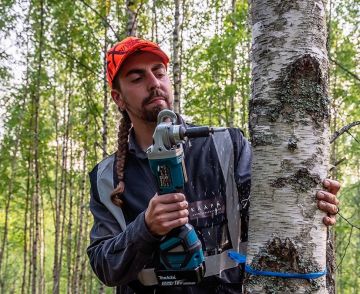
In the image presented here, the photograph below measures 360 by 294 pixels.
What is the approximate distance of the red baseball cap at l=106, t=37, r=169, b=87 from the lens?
2.24 metres

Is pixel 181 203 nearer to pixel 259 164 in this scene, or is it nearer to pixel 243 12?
pixel 259 164

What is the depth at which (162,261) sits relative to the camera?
5.74 feet

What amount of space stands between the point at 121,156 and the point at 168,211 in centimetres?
64

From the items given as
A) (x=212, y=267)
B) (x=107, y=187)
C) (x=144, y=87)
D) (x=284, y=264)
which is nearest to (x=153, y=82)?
(x=144, y=87)

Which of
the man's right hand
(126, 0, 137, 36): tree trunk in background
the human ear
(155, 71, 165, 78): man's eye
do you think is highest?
(126, 0, 137, 36): tree trunk in background

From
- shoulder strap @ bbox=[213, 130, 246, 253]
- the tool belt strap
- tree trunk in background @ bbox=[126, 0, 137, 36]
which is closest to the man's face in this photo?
shoulder strap @ bbox=[213, 130, 246, 253]

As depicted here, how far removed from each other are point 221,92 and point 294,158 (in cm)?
1080

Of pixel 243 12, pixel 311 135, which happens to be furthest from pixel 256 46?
pixel 243 12

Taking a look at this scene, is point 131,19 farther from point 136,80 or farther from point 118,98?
point 136,80

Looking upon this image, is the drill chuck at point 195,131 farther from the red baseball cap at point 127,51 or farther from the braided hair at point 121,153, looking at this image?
the red baseball cap at point 127,51

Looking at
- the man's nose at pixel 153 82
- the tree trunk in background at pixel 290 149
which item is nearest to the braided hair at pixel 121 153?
the man's nose at pixel 153 82

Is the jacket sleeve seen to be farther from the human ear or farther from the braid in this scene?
the human ear

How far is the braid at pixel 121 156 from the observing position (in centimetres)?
199

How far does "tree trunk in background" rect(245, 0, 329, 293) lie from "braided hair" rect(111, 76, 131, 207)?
0.76m
